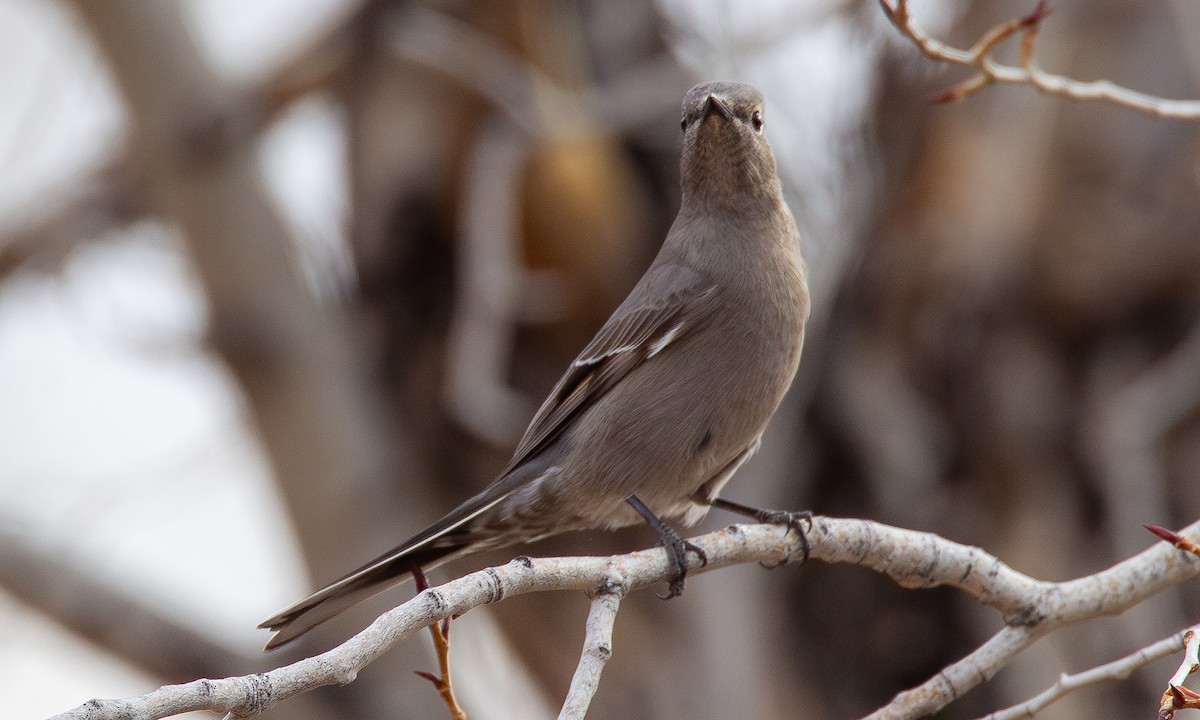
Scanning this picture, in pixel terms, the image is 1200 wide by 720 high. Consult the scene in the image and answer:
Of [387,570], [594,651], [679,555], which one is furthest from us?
[387,570]

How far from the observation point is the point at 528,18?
6.64m

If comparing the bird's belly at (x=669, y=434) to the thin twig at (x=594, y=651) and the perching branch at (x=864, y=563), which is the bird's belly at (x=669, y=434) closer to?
the perching branch at (x=864, y=563)

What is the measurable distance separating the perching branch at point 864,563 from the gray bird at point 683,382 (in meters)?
0.26

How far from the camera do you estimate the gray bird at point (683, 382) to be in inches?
149

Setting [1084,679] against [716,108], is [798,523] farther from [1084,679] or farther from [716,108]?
[716,108]

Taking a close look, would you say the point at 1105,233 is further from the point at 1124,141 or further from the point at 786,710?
the point at 786,710

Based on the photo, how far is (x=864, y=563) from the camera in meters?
3.45

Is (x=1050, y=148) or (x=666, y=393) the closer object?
(x=666, y=393)

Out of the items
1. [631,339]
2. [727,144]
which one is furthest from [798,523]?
[727,144]

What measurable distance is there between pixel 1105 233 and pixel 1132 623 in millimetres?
1914

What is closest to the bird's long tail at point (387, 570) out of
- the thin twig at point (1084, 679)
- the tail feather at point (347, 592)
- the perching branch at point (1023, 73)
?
the tail feather at point (347, 592)

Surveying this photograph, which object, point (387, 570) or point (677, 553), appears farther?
point (387, 570)

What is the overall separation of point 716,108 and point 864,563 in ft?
5.00

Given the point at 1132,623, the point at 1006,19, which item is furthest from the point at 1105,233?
the point at 1132,623
